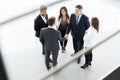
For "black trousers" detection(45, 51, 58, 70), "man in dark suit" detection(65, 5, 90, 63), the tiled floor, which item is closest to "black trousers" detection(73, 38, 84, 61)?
"man in dark suit" detection(65, 5, 90, 63)

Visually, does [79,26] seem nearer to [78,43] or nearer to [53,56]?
[78,43]

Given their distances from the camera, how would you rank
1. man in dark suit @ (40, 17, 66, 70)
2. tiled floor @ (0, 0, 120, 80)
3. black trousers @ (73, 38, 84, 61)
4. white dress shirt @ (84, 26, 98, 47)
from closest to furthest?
man in dark suit @ (40, 17, 66, 70) → white dress shirt @ (84, 26, 98, 47) → tiled floor @ (0, 0, 120, 80) → black trousers @ (73, 38, 84, 61)

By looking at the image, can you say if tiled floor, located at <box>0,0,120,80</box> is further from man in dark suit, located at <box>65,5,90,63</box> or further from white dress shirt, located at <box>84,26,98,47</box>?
man in dark suit, located at <box>65,5,90,63</box>

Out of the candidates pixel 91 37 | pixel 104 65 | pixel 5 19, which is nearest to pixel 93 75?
pixel 104 65

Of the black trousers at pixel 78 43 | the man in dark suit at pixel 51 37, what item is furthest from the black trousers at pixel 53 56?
the black trousers at pixel 78 43

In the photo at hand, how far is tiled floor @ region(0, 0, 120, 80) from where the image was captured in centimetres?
364

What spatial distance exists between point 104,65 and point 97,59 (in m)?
0.27

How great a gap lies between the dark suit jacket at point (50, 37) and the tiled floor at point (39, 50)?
434mm

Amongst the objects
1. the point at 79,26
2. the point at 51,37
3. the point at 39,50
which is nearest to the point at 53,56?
the point at 51,37

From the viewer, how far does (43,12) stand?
3.88 metres

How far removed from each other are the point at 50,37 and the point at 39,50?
3.37 feet

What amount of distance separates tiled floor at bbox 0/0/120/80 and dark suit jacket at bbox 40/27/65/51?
1.43ft

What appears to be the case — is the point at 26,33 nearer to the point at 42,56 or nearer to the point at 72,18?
the point at 42,56

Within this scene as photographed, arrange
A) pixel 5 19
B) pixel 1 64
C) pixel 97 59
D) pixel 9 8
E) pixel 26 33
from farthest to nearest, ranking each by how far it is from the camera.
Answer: pixel 9 8
pixel 5 19
pixel 26 33
pixel 97 59
pixel 1 64
